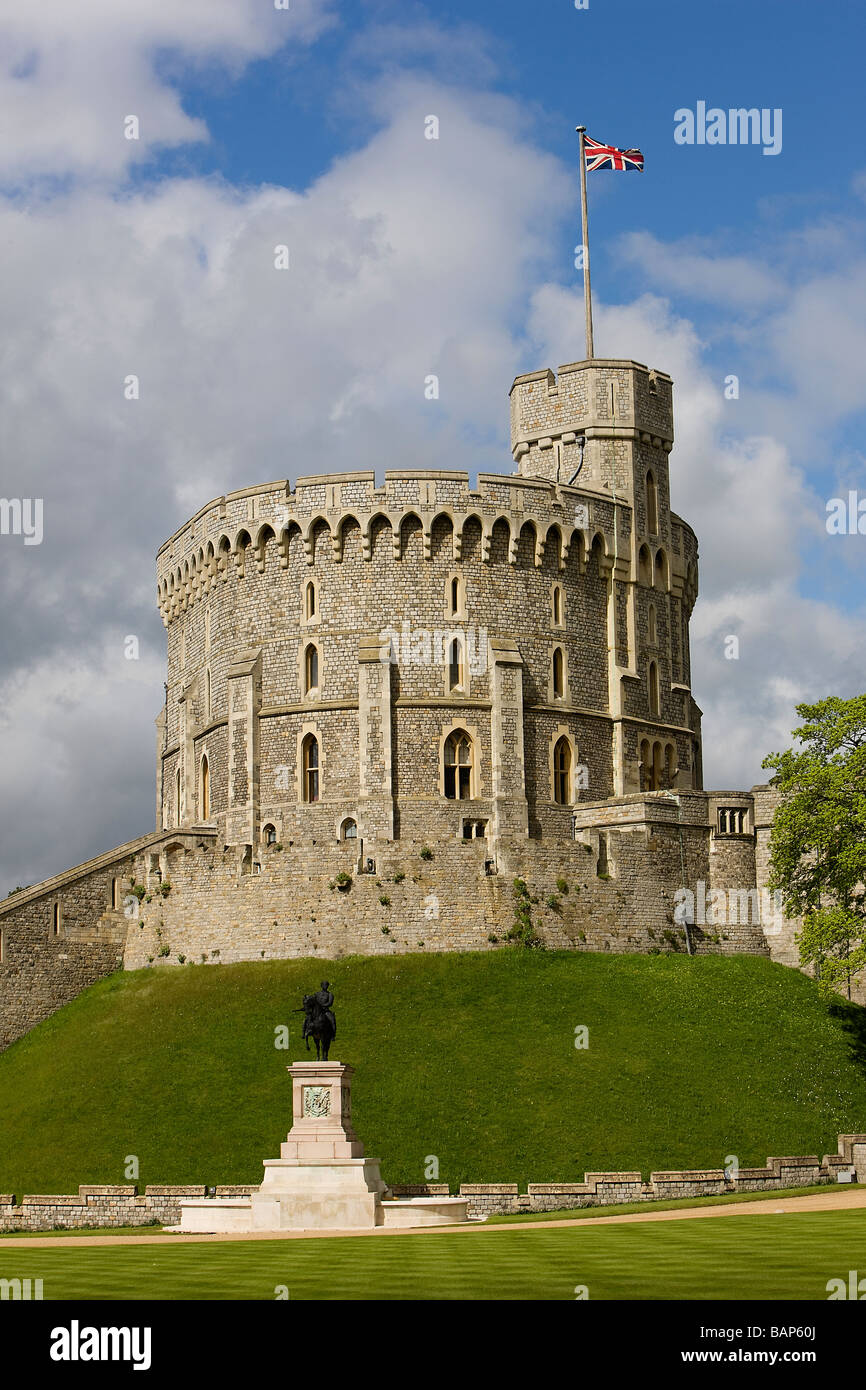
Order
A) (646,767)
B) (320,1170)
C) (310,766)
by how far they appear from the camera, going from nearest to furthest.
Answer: (320,1170) < (310,766) < (646,767)

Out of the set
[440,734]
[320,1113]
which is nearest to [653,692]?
[440,734]

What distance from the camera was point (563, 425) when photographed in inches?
2746

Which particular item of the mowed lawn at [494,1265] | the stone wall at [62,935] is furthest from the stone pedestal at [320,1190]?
the stone wall at [62,935]

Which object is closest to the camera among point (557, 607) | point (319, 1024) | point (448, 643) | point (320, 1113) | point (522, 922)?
point (320, 1113)

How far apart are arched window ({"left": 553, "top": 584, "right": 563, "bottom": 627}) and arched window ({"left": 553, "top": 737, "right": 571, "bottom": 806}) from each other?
4635mm

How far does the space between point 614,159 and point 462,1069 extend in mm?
38709

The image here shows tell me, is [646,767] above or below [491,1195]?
above

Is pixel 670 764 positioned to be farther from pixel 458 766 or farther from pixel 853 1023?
pixel 853 1023

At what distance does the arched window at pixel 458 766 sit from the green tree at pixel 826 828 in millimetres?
13335

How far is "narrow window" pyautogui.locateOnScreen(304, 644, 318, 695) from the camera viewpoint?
2537 inches

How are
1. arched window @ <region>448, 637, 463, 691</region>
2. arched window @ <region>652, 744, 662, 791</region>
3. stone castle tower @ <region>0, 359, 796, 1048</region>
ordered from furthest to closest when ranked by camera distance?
1. arched window @ <region>652, 744, 662, 791</region>
2. arched window @ <region>448, 637, 463, 691</region>
3. stone castle tower @ <region>0, 359, 796, 1048</region>

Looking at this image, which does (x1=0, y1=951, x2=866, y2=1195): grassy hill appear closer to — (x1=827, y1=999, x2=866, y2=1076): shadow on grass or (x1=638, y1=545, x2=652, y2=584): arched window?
(x1=827, y1=999, x2=866, y2=1076): shadow on grass

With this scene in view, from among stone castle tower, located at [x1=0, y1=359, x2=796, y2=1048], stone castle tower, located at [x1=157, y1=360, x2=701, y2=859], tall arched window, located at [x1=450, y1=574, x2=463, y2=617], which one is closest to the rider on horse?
stone castle tower, located at [x1=0, y1=359, x2=796, y2=1048]

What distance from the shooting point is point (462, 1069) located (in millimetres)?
46719
